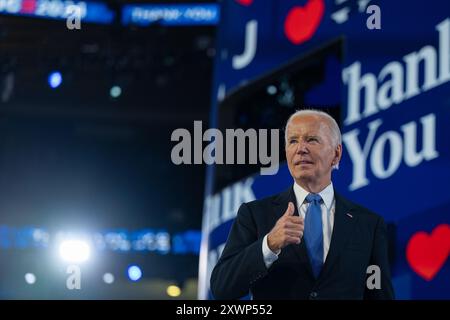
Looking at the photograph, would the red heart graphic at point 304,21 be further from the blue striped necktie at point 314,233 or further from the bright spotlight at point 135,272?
the bright spotlight at point 135,272

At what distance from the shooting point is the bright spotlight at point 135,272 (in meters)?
7.88

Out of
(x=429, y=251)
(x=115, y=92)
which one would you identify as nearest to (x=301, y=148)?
(x=429, y=251)

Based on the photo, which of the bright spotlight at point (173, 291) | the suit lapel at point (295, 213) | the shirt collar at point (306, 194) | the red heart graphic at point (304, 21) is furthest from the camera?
the bright spotlight at point (173, 291)

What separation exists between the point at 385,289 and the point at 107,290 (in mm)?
6063

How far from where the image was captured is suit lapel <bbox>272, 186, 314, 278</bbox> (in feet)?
7.95

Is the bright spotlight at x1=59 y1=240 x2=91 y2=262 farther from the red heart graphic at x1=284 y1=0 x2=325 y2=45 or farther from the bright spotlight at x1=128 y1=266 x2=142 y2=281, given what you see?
the red heart graphic at x1=284 y1=0 x2=325 y2=45

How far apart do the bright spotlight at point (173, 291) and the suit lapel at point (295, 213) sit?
578 centimetres

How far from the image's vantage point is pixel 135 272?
307 inches

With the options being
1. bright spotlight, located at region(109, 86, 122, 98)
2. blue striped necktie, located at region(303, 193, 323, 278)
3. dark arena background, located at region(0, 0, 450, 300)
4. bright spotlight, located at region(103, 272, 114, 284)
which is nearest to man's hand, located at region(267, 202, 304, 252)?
blue striped necktie, located at region(303, 193, 323, 278)

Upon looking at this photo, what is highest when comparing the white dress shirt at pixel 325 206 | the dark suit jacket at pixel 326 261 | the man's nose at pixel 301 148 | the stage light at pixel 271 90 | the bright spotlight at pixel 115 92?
the bright spotlight at pixel 115 92

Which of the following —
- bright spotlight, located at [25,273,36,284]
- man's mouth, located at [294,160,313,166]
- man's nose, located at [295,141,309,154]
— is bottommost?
man's mouth, located at [294,160,313,166]

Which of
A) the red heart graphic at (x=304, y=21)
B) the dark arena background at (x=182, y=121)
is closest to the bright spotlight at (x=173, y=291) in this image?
the dark arena background at (x=182, y=121)

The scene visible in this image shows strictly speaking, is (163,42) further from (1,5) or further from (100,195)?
(100,195)
